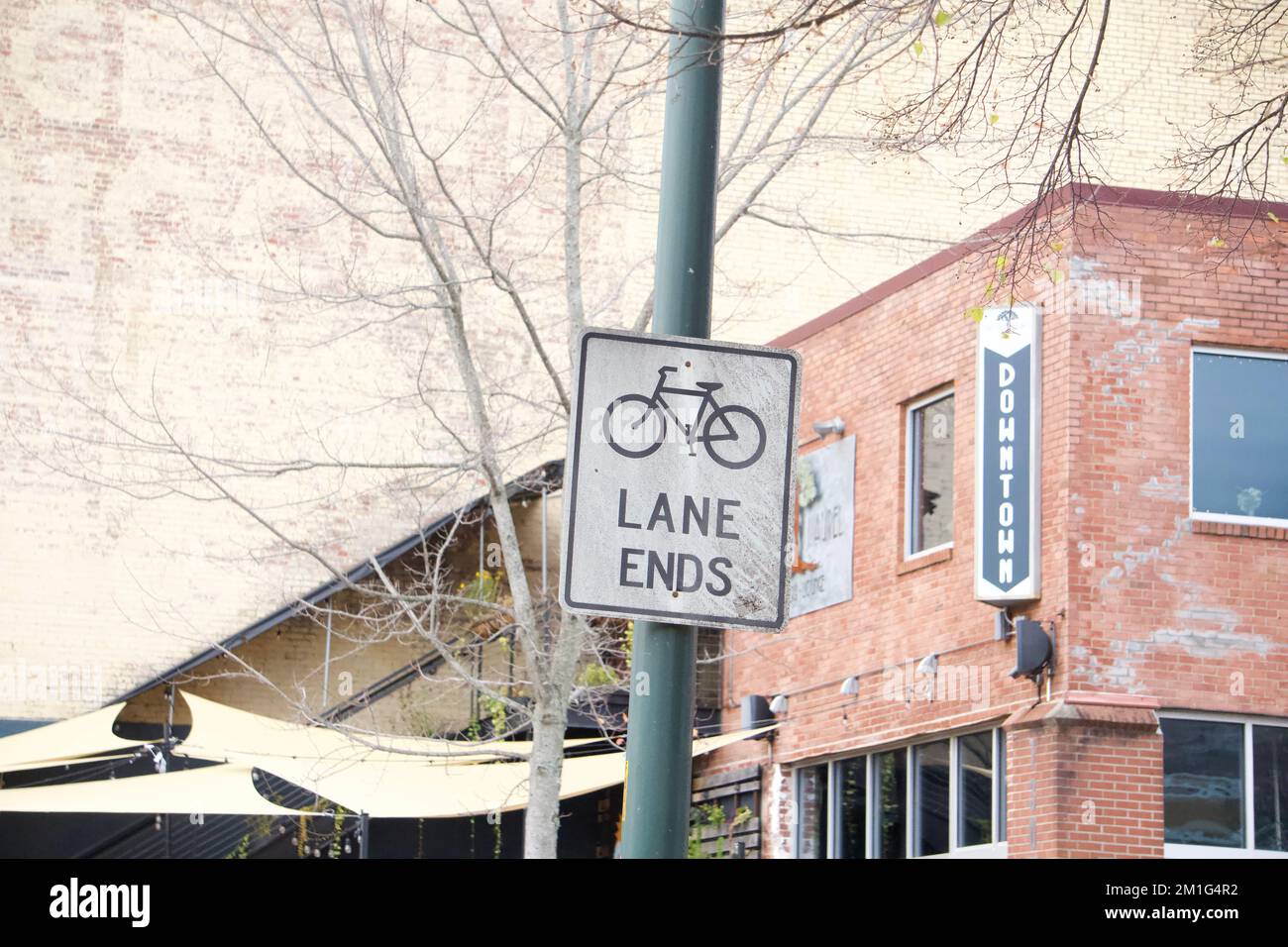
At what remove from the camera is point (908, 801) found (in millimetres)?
17344

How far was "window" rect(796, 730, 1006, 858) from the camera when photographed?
53.2ft

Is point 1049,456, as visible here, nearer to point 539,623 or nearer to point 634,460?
point 539,623

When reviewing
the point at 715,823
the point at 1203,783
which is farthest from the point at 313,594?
the point at 1203,783

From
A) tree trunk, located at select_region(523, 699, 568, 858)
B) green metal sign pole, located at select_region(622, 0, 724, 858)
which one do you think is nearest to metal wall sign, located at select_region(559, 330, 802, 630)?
green metal sign pole, located at select_region(622, 0, 724, 858)

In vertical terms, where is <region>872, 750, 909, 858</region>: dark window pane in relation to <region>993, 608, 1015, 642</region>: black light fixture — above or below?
below

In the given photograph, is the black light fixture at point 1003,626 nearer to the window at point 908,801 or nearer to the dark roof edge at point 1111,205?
the window at point 908,801

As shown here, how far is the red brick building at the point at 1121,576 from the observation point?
15.0 metres

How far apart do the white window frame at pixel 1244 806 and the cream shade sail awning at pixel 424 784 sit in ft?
17.5

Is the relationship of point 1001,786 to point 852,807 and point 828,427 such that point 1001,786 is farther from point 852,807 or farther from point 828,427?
point 828,427

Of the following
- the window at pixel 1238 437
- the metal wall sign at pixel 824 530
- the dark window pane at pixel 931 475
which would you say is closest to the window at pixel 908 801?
the metal wall sign at pixel 824 530

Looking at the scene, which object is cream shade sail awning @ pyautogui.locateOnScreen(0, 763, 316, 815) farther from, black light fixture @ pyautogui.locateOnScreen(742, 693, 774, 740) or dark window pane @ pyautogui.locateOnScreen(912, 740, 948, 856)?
dark window pane @ pyautogui.locateOnScreen(912, 740, 948, 856)

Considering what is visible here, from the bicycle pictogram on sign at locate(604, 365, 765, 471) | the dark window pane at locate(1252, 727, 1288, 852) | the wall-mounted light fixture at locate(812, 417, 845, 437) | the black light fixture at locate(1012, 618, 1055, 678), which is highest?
the wall-mounted light fixture at locate(812, 417, 845, 437)

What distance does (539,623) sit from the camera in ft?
56.3
